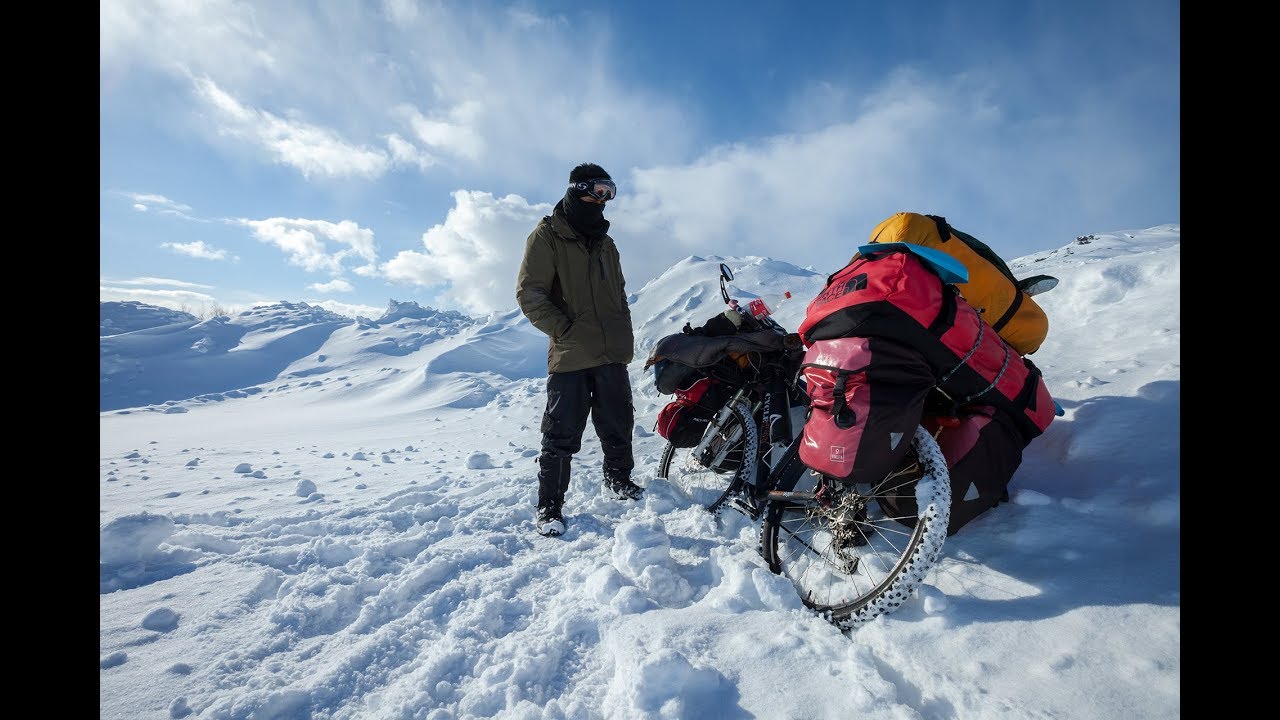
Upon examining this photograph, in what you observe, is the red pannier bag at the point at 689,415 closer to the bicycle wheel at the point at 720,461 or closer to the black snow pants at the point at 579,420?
the bicycle wheel at the point at 720,461

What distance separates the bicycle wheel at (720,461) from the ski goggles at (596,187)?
1.90m

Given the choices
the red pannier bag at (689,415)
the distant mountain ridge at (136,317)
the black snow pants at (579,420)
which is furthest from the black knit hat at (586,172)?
the distant mountain ridge at (136,317)

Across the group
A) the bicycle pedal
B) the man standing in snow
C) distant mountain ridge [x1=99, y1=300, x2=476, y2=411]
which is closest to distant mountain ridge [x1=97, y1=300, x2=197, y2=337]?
distant mountain ridge [x1=99, y1=300, x2=476, y2=411]

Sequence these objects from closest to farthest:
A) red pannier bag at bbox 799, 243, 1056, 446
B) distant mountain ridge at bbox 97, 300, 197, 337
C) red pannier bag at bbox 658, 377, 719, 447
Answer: red pannier bag at bbox 799, 243, 1056, 446
red pannier bag at bbox 658, 377, 719, 447
distant mountain ridge at bbox 97, 300, 197, 337

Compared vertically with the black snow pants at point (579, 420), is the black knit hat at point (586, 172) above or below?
above

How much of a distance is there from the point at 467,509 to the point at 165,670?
1.78 metres

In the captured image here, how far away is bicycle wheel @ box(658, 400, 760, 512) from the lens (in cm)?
332

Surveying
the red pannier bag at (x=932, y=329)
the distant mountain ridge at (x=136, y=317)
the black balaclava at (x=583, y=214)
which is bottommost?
the red pannier bag at (x=932, y=329)

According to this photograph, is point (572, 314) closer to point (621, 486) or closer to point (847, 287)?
point (621, 486)

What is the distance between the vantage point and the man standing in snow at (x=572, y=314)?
319 cm

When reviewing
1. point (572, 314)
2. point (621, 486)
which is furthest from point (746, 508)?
point (572, 314)

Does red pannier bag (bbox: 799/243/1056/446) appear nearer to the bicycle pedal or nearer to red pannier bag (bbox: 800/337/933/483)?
red pannier bag (bbox: 800/337/933/483)

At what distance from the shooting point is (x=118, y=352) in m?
26.5
